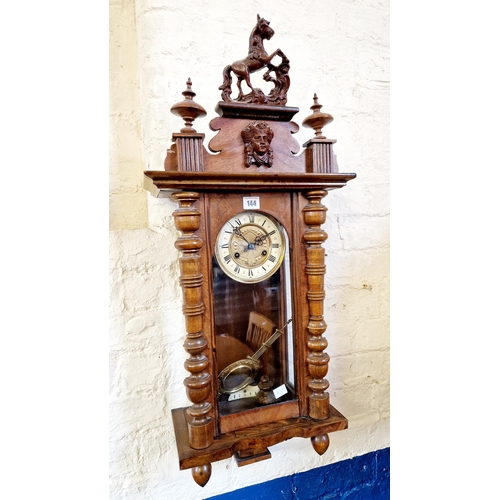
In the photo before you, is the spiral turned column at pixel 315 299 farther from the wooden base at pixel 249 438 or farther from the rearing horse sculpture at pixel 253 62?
the rearing horse sculpture at pixel 253 62

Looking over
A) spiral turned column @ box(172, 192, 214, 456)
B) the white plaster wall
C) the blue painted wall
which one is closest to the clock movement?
spiral turned column @ box(172, 192, 214, 456)

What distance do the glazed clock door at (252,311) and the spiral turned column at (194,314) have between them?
3 cm

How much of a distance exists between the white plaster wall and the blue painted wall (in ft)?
0.09

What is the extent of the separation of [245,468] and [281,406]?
0.95ft

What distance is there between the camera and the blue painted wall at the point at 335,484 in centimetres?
79

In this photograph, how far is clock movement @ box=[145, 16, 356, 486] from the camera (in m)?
0.54

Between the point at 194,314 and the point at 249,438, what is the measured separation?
0.25 metres

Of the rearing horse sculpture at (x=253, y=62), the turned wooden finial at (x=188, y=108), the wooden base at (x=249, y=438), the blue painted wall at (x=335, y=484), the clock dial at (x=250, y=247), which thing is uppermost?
the rearing horse sculpture at (x=253, y=62)

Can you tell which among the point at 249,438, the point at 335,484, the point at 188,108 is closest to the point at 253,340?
the point at 249,438

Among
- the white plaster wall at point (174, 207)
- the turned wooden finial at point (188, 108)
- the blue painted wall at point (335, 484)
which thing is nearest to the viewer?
the turned wooden finial at point (188, 108)

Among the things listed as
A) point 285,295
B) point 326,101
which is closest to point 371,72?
point 326,101

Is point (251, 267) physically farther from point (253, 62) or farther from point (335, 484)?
point (335, 484)

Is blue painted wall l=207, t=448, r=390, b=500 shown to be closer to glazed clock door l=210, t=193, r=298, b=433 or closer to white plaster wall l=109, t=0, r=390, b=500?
white plaster wall l=109, t=0, r=390, b=500

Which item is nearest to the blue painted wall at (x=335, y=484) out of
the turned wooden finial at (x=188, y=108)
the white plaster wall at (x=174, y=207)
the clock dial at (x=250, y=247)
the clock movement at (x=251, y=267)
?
the white plaster wall at (x=174, y=207)
